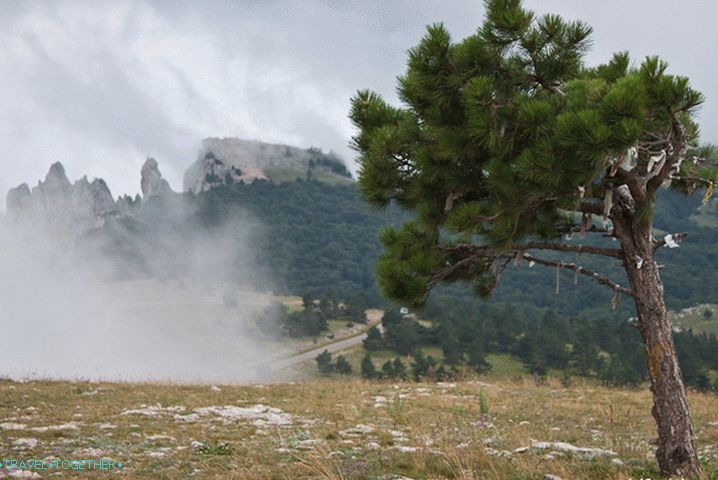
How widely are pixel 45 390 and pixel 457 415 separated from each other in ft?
36.6

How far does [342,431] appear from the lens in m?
11.4

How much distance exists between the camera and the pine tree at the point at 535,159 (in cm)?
668

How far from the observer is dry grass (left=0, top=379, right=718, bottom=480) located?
7.67 meters

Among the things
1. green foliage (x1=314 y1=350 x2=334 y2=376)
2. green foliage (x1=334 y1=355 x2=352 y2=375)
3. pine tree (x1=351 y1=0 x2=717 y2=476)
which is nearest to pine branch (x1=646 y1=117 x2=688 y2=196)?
pine tree (x1=351 y1=0 x2=717 y2=476)

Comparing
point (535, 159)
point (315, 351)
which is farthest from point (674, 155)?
point (315, 351)

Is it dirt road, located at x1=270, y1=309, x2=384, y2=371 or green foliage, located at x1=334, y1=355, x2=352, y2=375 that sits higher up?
dirt road, located at x1=270, y1=309, x2=384, y2=371

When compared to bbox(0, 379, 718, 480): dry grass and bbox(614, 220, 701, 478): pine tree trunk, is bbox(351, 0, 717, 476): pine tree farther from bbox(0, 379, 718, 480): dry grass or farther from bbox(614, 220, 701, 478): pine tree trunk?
bbox(0, 379, 718, 480): dry grass

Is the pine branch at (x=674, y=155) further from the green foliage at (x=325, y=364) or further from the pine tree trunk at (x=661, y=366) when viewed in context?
the green foliage at (x=325, y=364)

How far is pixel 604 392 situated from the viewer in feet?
62.4

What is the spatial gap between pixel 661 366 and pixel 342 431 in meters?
6.06

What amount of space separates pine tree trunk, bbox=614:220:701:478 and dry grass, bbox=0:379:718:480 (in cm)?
41

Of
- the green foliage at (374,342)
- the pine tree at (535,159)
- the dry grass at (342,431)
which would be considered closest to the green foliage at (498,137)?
the pine tree at (535,159)

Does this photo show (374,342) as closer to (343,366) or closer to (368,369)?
(343,366)

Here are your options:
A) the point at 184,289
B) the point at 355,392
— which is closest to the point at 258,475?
the point at 355,392
